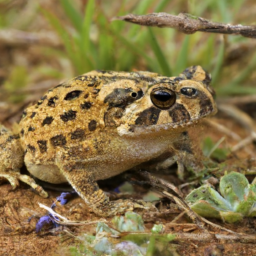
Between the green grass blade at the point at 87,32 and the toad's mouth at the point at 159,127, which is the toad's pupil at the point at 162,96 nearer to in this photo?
the toad's mouth at the point at 159,127

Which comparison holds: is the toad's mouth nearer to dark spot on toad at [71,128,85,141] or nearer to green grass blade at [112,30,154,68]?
dark spot on toad at [71,128,85,141]

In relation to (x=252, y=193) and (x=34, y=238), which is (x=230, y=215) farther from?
(x=34, y=238)

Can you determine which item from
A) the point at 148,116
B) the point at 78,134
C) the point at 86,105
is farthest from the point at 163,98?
the point at 78,134

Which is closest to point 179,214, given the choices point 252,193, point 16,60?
point 252,193

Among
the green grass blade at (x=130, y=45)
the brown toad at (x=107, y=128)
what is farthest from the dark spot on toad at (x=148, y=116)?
the green grass blade at (x=130, y=45)

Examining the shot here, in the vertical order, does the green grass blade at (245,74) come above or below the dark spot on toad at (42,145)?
above

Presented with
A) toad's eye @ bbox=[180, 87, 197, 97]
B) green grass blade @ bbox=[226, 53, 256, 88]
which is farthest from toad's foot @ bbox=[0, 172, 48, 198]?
green grass blade @ bbox=[226, 53, 256, 88]

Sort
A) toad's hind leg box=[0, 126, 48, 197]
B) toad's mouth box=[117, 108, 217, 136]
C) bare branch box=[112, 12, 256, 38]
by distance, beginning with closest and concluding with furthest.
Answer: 1. bare branch box=[112, 12, 256, 38]
2. toad's mouth box=[117, 108, 217, 136]
3. toad's hind leg box=[0, 126, 48, 197]
